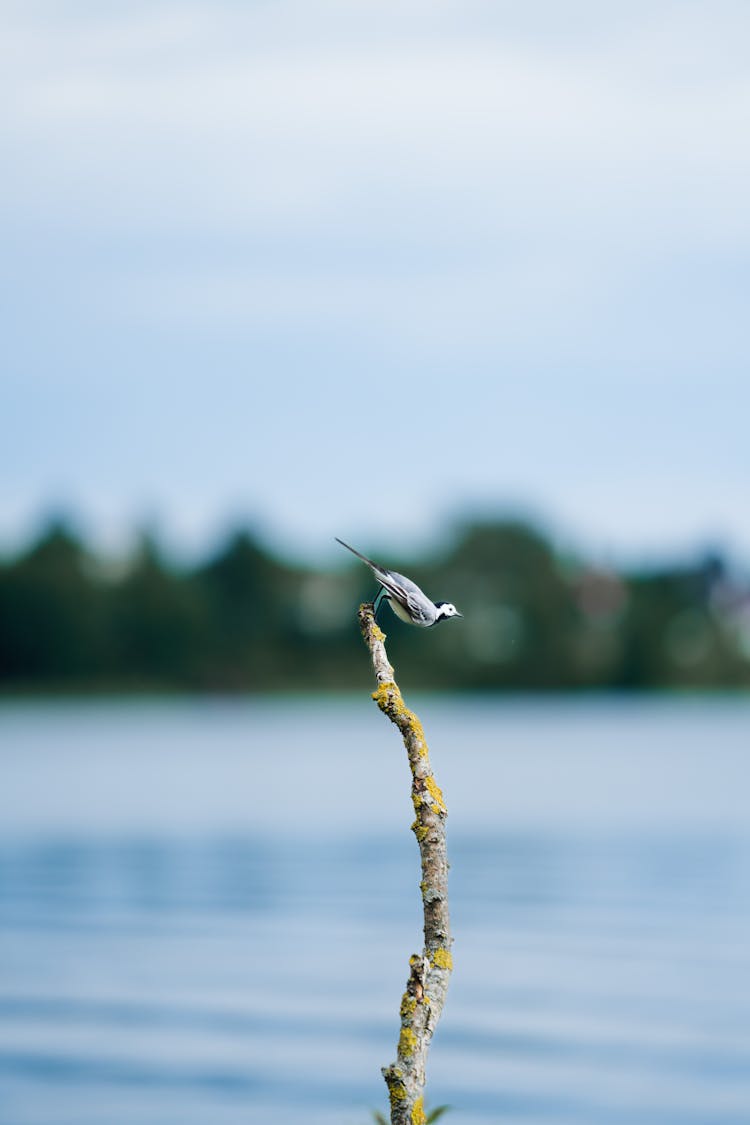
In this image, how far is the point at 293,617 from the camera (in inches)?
6127

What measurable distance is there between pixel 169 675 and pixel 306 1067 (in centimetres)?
14675

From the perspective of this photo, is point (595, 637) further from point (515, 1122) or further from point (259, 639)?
point (515, 1122)

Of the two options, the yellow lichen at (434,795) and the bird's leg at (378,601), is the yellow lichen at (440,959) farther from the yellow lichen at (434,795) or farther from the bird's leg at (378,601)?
the bird's leg at (378,601)

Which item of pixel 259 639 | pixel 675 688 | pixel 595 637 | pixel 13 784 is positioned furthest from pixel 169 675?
pixel 13 784

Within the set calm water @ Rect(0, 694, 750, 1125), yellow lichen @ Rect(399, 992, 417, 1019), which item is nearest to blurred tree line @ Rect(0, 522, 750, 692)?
calm water @ Rect(0, 694, 750, 1125)

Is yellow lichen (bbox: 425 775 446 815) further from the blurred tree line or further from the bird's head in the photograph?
the blurred tree line

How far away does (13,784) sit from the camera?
8056cm

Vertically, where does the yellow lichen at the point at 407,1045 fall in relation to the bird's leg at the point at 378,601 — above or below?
below

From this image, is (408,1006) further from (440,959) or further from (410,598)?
(410,598)

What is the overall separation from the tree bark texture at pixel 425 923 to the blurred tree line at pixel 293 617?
436 feet

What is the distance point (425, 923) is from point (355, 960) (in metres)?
18.1

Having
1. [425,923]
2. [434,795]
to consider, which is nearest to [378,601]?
[434,795]

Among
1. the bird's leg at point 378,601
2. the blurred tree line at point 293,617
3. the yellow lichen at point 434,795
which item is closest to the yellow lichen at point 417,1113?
the yellow lichen at point 434,795

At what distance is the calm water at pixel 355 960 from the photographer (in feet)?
55.8
